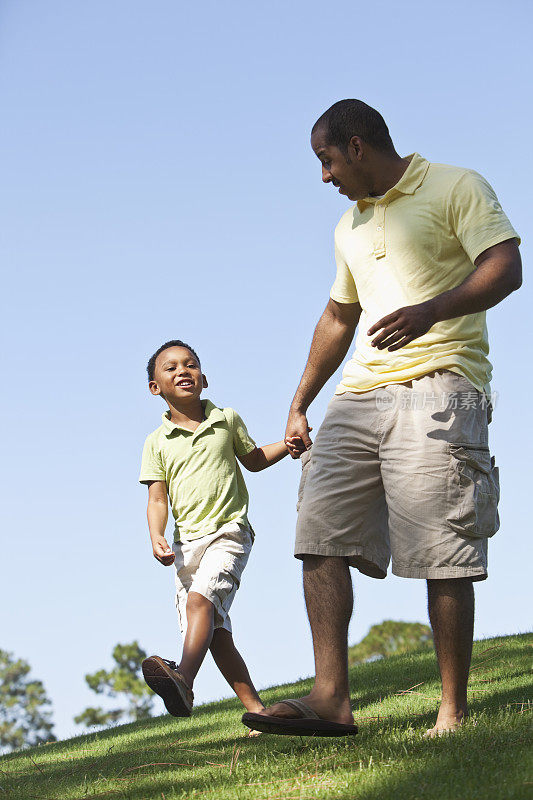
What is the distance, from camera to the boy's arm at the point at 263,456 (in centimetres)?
477

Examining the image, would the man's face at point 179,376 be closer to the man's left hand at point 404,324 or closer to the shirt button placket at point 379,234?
the shirt button placket at point 379,234

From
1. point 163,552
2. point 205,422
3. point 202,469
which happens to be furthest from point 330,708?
point 205,422

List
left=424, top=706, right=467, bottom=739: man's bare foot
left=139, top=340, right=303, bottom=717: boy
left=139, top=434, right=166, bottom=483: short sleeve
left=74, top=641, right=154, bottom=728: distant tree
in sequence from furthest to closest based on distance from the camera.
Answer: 1. left=74, top=641, right=154, bottom=728: distant tree
2. left=139, top=434, right=166, bottom=483: short sleeve
3. left=139, top=340, right=303, bottom=717: boy
4. left=424, top=706, right=467, bottom=739: man's bare foot

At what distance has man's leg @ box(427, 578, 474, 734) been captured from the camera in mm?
3086

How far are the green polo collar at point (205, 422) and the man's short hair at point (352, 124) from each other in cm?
173

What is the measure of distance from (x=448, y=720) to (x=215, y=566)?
1507 millimetres

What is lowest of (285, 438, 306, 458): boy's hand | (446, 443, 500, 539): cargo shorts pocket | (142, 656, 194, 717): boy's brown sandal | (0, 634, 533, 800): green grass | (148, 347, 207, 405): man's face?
(0, 634, 533, 800): green grass

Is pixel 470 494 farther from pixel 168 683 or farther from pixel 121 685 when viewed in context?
pixel 121 685

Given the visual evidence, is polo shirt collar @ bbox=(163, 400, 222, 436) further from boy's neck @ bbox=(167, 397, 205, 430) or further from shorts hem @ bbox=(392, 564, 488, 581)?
shorts hem @ bbox=(392, 564, 488, 581)

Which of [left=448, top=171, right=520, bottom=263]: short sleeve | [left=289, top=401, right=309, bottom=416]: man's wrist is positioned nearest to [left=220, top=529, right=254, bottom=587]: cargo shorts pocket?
Answer: [left=289, top=401, right=309, bottom=416]: man's wrist

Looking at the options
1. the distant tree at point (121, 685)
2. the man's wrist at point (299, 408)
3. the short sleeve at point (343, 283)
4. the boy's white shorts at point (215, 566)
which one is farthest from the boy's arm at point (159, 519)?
the distant tree at point (121, 685)

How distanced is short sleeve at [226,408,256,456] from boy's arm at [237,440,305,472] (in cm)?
3

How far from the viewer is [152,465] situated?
4711 millimetres

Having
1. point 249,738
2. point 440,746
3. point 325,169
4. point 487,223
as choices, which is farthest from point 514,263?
point 249,738
